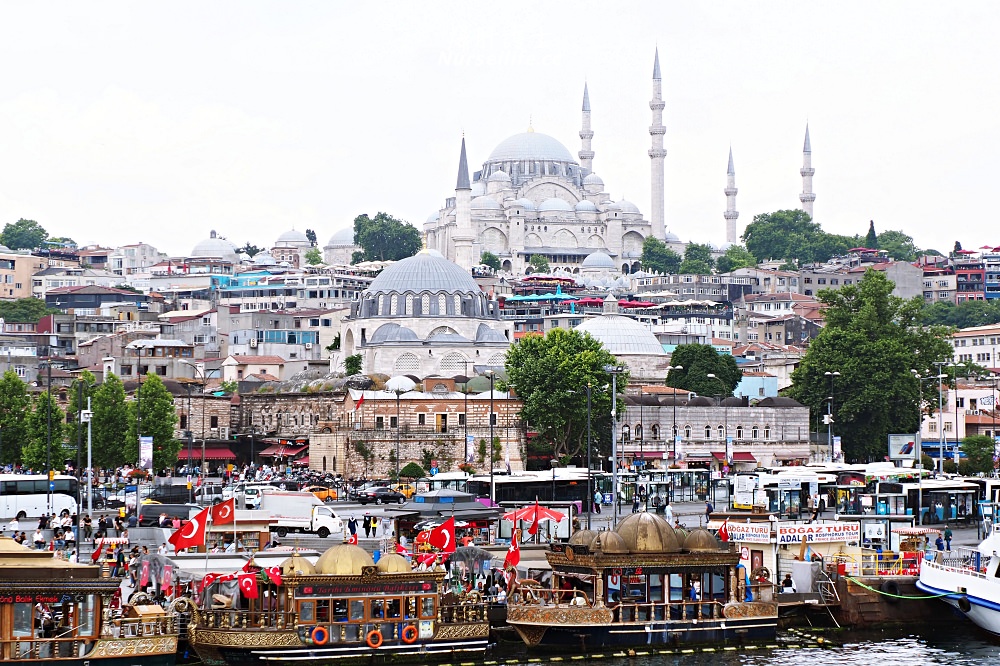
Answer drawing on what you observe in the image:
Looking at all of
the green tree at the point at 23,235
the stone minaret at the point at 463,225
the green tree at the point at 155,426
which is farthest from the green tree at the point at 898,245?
the green tree at the point at 155,426

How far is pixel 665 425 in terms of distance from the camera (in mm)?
67250

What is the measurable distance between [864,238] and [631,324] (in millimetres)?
79147

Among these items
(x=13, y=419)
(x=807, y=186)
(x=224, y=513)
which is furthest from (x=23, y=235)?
(x=224, y=513)

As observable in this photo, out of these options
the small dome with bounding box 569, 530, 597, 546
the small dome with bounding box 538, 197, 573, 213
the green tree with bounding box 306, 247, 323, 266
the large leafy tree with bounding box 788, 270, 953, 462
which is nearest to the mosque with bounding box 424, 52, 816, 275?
the small dome with bounding box 538, 197, 573, 213

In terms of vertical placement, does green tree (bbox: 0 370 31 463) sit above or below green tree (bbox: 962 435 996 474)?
above

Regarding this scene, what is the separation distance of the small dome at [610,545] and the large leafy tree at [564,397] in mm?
36472

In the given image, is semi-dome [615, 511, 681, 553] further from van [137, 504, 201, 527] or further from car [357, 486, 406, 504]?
car [357, 486, 406, 504]

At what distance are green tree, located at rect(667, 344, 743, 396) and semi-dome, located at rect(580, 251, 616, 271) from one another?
2248 inches

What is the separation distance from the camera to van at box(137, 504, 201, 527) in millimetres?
39969

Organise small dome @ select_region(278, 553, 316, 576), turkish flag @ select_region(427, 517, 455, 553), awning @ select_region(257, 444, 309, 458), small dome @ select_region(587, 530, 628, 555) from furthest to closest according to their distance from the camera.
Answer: awning @ select_region(257, 444, 309, 458) → turkish flag @ select_region(427, 517, 455, 553) → small dome @ select_region(587, 530, 628, 555) → small dome @ select_region(278, 553, 316, 576)

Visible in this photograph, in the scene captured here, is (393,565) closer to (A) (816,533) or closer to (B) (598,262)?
(A) (816,533)

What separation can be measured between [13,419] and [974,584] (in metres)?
37.3

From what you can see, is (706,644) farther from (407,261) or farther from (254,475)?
(407,261)

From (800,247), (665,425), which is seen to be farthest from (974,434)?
(800,247)
